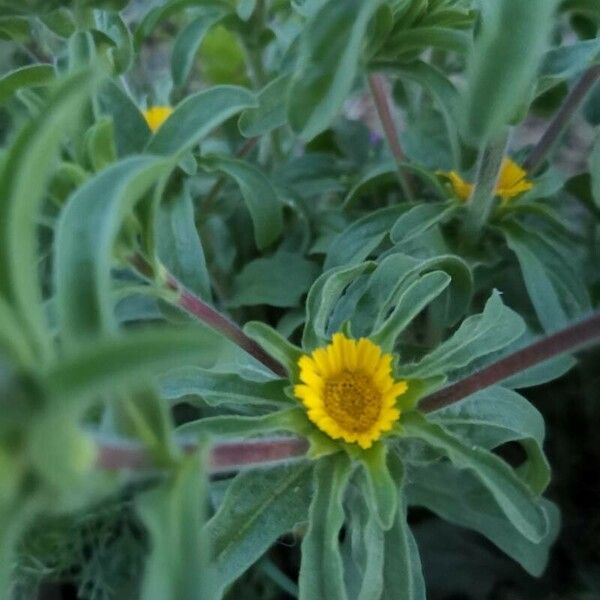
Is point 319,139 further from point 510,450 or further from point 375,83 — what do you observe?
point 510,450

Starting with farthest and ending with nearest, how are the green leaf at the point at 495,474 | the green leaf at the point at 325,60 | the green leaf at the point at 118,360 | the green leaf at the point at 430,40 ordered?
the green leaf at the point at 430,40, the green leaf at the point at 495,474, the green leaf at the point at 325,60, the green leaf at the point at 118,360

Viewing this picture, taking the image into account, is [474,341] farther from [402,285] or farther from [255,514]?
[255,514]

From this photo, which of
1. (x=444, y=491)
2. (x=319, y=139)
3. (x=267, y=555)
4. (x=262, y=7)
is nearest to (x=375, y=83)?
(x=262, y=7)

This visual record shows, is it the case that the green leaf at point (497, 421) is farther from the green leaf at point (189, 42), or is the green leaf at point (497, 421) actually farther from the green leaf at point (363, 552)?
the green leaf at point (189, 42)

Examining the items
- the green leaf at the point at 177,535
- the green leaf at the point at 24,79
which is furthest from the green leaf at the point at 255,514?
the green leaf at the point at 24,79

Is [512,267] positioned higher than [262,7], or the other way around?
[262,7]
